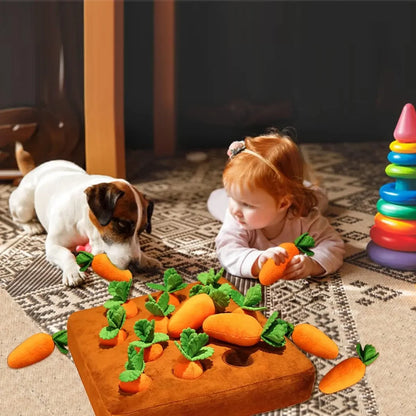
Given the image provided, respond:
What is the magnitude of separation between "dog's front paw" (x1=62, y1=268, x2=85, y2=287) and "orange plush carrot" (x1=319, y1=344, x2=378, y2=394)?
0.59m

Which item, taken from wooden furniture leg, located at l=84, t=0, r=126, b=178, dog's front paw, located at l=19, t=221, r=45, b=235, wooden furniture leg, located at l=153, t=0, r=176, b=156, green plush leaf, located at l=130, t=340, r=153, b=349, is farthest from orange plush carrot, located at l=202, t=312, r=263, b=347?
wooden furniture leg, located at l=153, t=0, r=176, b=156

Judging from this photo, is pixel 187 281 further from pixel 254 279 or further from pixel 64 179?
pixel 64 179

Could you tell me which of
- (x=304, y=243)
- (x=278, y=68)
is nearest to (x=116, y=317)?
(x=304, y=243)

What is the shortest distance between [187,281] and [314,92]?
1915 millimetres

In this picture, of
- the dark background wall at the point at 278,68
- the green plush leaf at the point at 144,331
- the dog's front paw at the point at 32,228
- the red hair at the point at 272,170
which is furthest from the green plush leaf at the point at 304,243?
the dark background wall at the point at 278,68

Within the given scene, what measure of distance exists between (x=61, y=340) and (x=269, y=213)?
56 centimetres

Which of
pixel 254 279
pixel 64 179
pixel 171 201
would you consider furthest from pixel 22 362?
pixel 171 201

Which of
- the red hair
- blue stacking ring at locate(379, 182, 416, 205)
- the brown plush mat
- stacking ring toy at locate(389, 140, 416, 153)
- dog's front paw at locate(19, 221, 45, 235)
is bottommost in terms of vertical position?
dog's front paw at locate(19, 221, 45, 235)

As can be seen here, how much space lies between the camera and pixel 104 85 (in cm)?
189

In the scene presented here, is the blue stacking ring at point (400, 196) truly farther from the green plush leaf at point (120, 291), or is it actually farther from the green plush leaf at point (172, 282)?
the green plush leaf at point (120, 291)

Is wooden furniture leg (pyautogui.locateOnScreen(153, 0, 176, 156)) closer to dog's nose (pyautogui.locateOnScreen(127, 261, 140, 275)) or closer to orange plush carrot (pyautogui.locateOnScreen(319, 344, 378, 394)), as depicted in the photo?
dog's nose (pyautogui.locateOnScreen(127, 261, 140, 275))

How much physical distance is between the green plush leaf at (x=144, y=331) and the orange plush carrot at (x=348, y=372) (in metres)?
0.27

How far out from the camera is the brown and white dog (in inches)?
Result: 50.9

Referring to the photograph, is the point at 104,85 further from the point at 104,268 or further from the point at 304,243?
the point at 304,243
